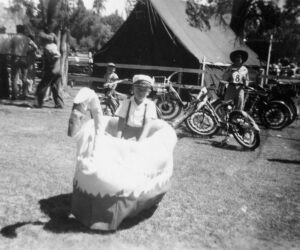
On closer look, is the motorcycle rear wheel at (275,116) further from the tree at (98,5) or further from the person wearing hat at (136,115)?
the tree at (98,5)

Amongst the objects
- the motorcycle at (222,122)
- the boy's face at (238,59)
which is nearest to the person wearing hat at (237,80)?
the boy's face at (238,59)

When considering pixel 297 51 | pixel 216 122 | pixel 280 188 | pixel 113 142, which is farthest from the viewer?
pixel 297 51

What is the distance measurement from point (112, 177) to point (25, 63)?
961 centimetres

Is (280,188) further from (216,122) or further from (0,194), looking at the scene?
(0,194)

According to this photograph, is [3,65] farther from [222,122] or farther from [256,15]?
[256,15]

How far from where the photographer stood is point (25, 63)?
40.2 feet

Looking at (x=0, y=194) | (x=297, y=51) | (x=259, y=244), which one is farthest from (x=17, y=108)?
(x=297, y=51)

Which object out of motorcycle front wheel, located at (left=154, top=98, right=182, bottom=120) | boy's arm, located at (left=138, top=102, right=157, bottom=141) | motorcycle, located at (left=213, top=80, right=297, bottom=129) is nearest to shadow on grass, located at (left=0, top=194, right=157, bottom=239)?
boy's arm, located at (left=138, top=102, right=157, bottom=141)

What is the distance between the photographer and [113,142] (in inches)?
148

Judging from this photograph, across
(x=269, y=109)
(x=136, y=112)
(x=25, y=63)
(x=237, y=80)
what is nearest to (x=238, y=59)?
(x=237, y=80)

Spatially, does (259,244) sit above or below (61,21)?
below

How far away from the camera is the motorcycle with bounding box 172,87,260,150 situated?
25.7 feet

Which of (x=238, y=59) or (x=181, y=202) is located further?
(x=238, y=59)

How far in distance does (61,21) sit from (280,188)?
9.97 m
